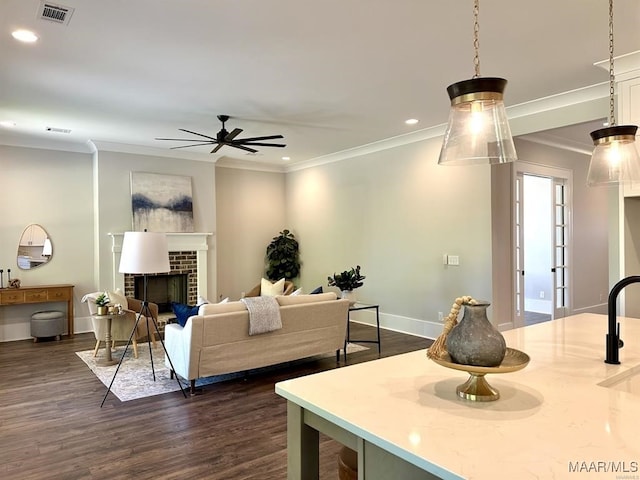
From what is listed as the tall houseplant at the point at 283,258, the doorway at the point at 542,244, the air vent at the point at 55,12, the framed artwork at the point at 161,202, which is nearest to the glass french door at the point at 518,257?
the doorway at the point at 542,244

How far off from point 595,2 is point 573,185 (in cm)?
481

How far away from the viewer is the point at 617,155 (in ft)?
6.97

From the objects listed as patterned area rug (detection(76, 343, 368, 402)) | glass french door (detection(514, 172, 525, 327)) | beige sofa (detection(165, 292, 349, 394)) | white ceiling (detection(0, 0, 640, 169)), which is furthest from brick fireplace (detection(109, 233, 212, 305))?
glass french door (detection(514, 172, 525, 327))

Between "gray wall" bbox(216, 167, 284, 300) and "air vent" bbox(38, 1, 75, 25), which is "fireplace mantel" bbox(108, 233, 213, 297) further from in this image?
"air vent" bbox(38, 1, 75, 25)

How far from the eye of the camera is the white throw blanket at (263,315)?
4.11 meters

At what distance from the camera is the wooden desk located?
5.93 m

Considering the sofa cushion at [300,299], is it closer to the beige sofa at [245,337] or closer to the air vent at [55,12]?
the beige sofa at [245,337]

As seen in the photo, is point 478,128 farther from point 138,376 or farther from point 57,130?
point 57,130

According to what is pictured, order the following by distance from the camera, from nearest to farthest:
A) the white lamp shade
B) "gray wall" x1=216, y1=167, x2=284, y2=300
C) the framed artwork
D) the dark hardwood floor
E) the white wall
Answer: the dark hardwood floor → the white lamp shade → the white wall → the framed artwork → "gray wall" x1=216, y1=167, x2=284, y2=300

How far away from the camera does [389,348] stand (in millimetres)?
5613

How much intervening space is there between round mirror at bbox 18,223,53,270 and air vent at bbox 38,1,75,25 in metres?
4.54

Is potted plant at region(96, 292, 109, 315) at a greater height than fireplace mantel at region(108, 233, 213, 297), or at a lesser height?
lesser

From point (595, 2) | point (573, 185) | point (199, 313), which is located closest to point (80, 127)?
point (199, 313)

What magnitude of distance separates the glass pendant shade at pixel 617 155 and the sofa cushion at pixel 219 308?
10.1 ft
